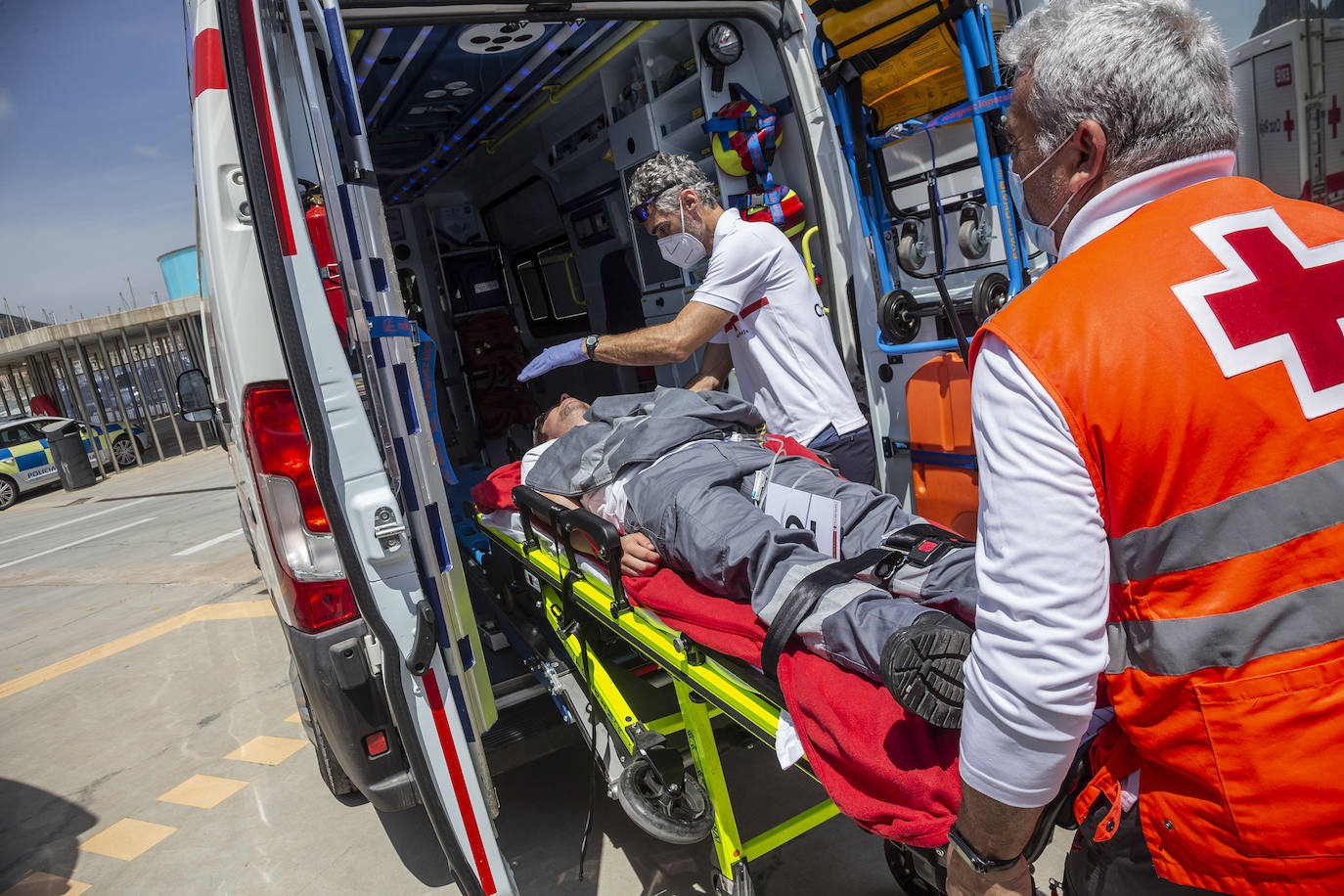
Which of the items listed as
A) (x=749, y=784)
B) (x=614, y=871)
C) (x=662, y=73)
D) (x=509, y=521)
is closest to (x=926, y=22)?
(x=662, y=73)

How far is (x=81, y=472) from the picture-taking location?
1520 cm

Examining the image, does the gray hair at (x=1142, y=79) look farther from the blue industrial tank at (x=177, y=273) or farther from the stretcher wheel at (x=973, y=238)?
the blue industrial tank at (x=177, y=273)

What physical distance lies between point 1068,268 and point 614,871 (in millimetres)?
2283

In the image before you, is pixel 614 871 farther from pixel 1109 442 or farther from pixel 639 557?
pixel 1109 442

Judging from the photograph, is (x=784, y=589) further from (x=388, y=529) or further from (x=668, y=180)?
(x=668, y=180)

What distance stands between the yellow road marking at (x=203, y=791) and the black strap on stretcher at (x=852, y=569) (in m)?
2.96

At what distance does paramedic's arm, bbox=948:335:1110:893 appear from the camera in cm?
88

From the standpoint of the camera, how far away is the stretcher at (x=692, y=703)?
4.29 ft

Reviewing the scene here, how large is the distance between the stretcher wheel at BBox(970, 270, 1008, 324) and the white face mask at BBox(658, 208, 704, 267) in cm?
103

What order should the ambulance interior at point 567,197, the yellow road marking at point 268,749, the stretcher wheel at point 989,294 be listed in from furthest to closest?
the yellow road marking at point 268,749 → the ambulance interior at point 567,197 → the stretcher wheel at point 989,294

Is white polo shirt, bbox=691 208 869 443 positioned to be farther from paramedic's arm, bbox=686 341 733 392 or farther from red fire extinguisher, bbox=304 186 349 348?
red fire extinguisher, bbox=304 186 349 348

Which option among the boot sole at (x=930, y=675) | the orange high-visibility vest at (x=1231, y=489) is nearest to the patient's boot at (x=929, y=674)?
the boot sole at (x=930, y=675)

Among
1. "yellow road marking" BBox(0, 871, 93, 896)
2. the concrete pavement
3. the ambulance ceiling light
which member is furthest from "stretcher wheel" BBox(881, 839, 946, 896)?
the ambulance ceiling light

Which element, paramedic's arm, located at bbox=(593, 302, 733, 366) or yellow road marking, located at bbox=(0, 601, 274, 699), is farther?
yellow road marking, located at bbox=(0, 601, 274, 699)
